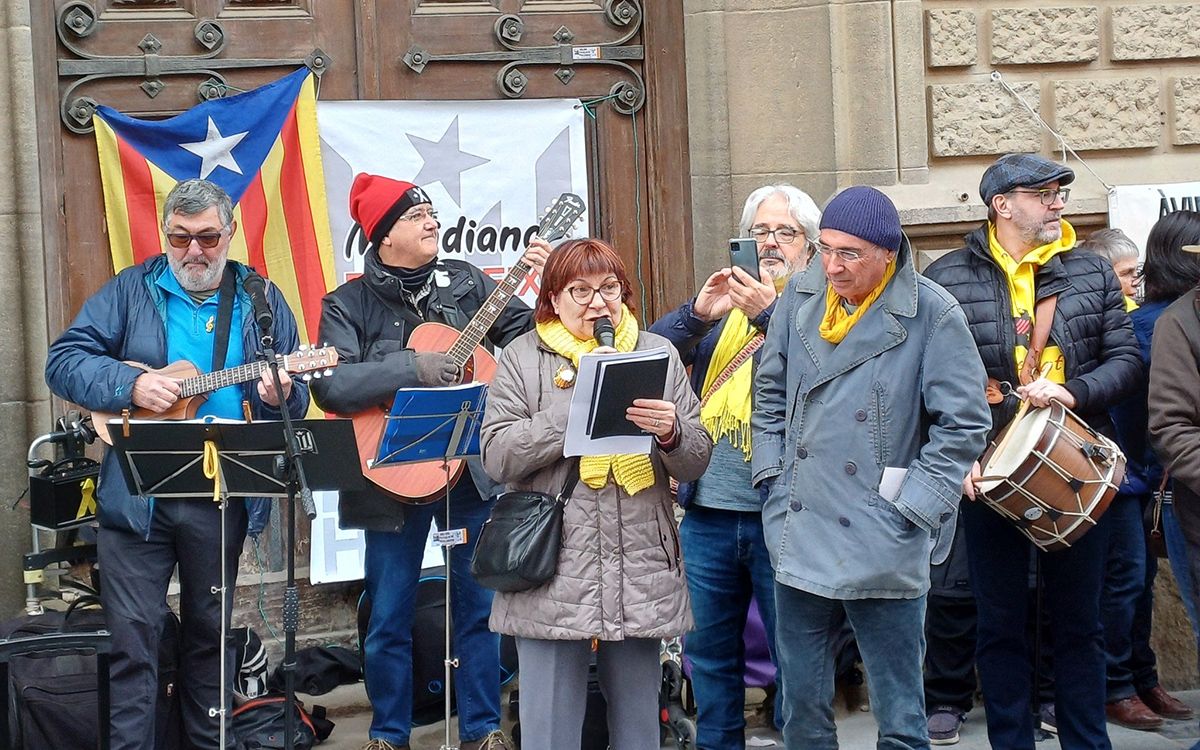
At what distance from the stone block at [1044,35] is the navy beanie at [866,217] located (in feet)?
9.67

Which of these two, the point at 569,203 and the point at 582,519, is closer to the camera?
the point at 582,519

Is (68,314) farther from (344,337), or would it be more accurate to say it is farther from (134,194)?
(344,337)

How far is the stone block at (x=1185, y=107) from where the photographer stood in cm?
721

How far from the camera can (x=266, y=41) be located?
6.83m

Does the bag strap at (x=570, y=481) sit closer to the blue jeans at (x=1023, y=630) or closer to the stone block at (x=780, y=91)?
the blue jeans at (x=1023, y=630)

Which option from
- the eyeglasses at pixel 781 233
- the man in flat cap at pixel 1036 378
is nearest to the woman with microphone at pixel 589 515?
the eyeglasses at pixel 781 233

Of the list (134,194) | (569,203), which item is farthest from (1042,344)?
(134,194)

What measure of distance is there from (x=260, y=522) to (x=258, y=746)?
33.7 inches

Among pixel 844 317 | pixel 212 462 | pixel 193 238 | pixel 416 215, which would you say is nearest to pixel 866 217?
pixel 844 317

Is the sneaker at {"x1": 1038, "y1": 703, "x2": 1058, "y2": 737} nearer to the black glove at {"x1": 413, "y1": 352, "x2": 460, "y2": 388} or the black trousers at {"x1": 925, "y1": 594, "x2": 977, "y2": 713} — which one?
the black trousers at {"x1": 925, "y1": 594, "x2": 977, "y2": 713}

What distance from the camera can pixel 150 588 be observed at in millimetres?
5465

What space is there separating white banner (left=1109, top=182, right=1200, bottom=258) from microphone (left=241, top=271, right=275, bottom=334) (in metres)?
3.93

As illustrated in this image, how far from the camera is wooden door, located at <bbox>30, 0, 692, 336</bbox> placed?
6570 millimetres

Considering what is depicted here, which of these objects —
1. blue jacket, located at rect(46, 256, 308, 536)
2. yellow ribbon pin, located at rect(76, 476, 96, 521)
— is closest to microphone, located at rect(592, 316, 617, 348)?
blue jacket, located at rect(46, 256, 308, 536)
